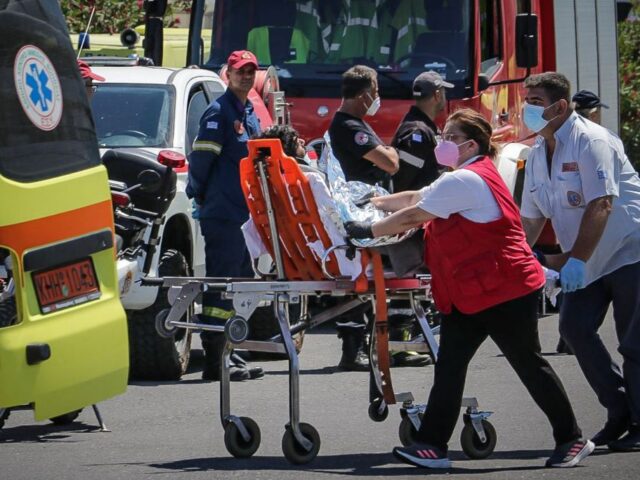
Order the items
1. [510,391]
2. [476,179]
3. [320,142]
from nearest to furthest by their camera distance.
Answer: [476,179] → [510,391] → [320,142]

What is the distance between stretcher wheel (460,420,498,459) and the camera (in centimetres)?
785

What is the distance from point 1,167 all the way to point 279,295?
2.10 meters

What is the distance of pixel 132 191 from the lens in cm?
931

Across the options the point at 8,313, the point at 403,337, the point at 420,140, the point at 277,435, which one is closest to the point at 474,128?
the point at 277,435

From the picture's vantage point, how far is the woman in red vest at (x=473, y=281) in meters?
7.44

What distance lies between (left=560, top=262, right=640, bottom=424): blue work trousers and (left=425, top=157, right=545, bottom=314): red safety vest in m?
0.72

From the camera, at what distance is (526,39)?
13938mm

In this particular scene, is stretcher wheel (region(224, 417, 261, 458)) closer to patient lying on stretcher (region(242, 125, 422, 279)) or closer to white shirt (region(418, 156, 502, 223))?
patient lying on stretcher (region(242, 125, 422, 279))

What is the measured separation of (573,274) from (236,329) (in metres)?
1.62

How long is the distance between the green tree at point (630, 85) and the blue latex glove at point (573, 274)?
51.9ft

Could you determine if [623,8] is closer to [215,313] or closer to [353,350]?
[353,350]

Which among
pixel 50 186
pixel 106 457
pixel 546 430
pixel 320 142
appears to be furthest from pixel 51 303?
pixel 320 142

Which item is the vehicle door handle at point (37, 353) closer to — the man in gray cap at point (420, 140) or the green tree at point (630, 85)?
the man in gray cap at point (420, 140)

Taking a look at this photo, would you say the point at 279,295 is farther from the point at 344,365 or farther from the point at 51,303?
the point at 344,365
